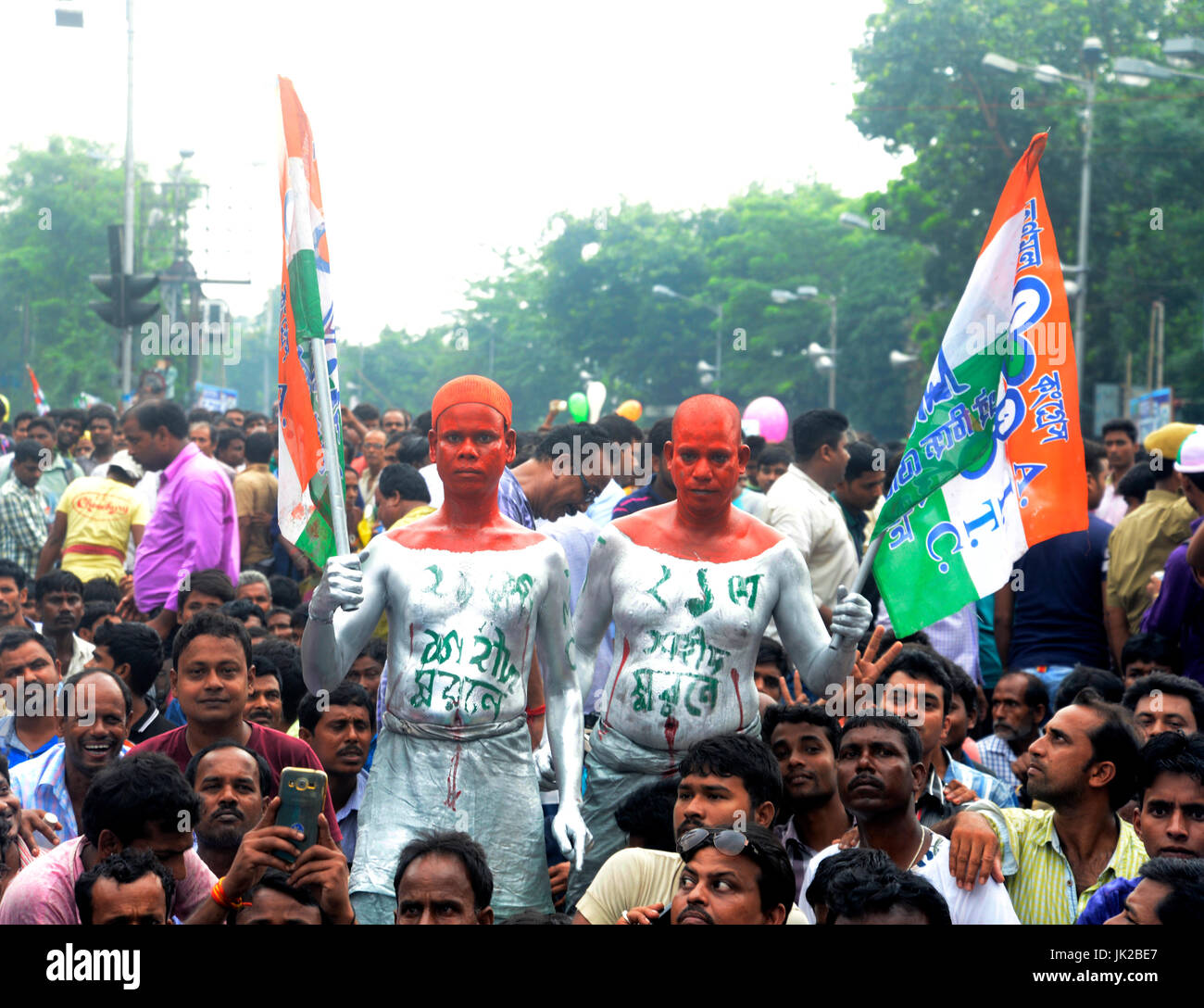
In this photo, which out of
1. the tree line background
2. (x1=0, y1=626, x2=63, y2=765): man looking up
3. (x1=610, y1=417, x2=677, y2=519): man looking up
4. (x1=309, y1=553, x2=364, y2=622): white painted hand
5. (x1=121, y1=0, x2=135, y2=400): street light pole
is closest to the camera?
(x1=309, y1=553, x2=364, y2=622): white painted hand

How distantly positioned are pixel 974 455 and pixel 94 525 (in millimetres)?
5807

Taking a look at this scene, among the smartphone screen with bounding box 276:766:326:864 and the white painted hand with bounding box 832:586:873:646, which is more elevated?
the white painted hand with bounding box 832:586:873:646

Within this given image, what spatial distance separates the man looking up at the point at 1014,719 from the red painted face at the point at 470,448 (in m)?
3.10

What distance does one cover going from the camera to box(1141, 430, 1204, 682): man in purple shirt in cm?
693

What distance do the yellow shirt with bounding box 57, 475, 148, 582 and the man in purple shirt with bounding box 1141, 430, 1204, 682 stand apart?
19.3 ft

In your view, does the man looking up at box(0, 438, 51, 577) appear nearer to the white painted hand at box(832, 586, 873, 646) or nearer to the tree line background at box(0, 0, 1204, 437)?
the tree line background at box(0, 0, 1204, 437)

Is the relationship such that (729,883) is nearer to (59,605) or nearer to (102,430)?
(59,605)

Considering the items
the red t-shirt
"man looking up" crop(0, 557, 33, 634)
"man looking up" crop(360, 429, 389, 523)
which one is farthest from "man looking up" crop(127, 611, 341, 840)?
"man looking up" crop(360, 429, 389, 523)

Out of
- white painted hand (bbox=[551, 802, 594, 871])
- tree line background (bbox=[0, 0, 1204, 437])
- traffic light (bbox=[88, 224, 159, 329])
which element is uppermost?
tree line background (bbox=[0, 0, 1204, 437])

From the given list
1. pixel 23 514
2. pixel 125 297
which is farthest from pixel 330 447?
pixel 125 297

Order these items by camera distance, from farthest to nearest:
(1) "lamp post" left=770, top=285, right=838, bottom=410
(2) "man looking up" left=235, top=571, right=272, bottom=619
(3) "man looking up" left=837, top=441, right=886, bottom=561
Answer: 1. (1) "lamp post" left=770, top=285, right=838, bottom=410
2. (2) "man looking up" left=235, top=571, right=272, bottom=619
3. (3) "man looking up" left=837, top=441, right=886, bottom=561

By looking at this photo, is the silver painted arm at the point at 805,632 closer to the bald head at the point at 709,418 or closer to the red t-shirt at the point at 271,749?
the bald head at the point at 709,418

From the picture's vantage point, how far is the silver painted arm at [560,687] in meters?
5.02
